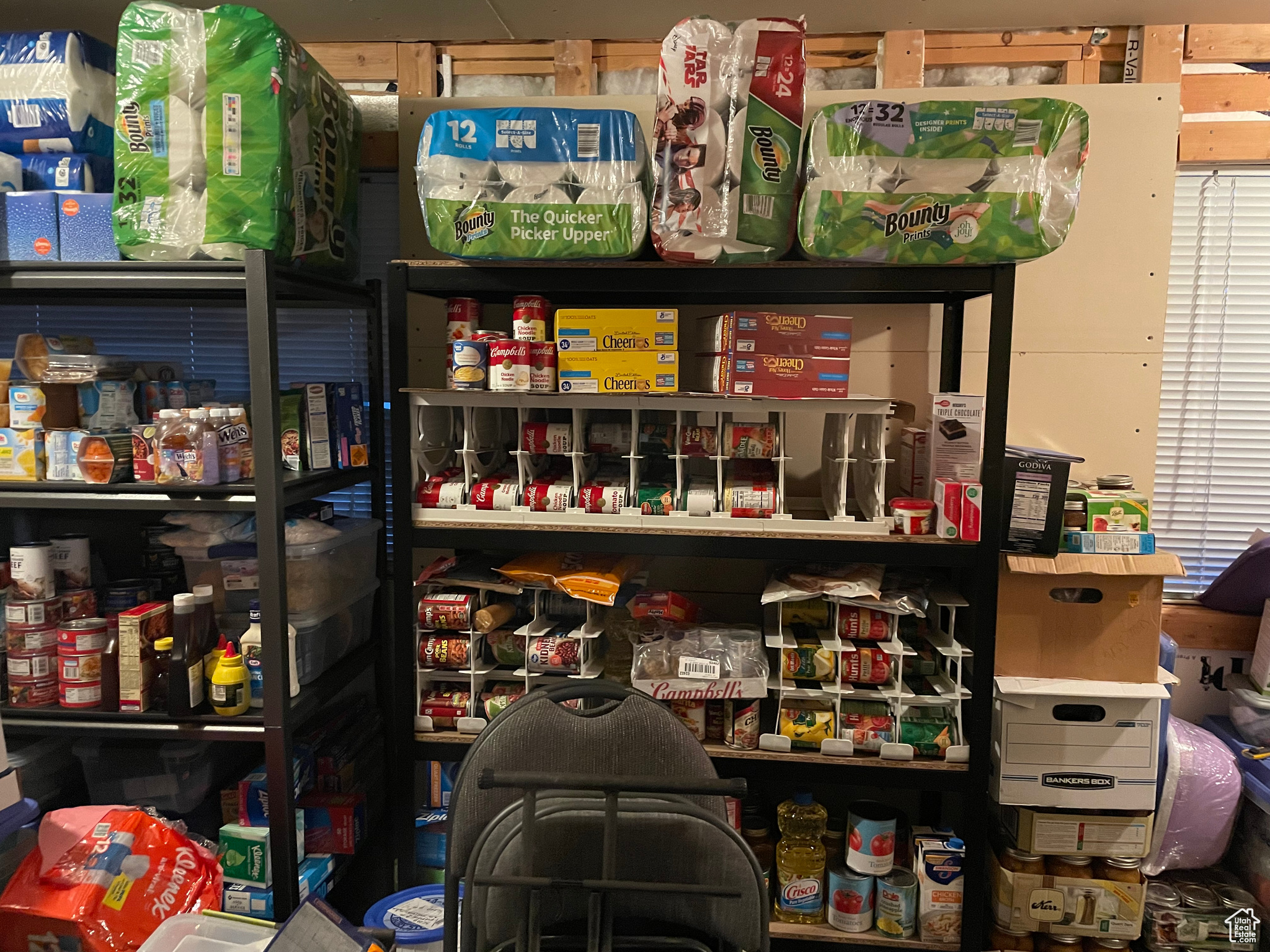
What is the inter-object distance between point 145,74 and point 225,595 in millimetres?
1316

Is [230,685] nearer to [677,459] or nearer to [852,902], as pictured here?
[677,459]

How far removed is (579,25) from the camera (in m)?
2.64

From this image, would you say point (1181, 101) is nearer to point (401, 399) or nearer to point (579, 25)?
point (579, 25)

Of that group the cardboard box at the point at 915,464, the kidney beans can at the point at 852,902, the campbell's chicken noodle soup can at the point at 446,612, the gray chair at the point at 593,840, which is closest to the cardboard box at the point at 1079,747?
the kidney beans can at the point at 852,902

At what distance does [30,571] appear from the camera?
2.15 m

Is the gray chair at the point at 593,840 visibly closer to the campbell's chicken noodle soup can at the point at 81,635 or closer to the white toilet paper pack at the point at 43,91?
the campbell's chicken noodle soup can at the point at 81,635

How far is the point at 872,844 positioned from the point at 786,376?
1254 mm

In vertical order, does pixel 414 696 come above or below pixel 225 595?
below

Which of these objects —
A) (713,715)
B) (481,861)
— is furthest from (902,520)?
(481,861)

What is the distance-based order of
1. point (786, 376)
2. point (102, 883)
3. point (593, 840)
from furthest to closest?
point (786, 376) → point (102, 883) → point (593, 840)

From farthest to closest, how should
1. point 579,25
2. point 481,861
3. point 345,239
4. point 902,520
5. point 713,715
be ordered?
point 579,25
point 345,239
point 713,715
point 902,520
point 481,861

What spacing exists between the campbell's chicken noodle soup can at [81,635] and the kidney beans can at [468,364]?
3.54ft

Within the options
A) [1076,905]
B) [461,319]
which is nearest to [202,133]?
[461,319]

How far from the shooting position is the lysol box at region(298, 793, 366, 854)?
247 centimetres
